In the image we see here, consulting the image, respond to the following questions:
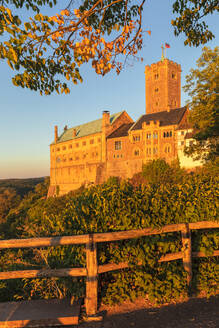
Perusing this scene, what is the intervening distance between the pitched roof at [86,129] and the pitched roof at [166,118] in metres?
9.26

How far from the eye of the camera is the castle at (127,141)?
162ft

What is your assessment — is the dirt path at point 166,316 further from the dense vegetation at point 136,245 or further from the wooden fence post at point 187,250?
the wooden fence post at point 187,250

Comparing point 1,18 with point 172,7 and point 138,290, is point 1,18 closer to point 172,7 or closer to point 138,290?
point 172,7

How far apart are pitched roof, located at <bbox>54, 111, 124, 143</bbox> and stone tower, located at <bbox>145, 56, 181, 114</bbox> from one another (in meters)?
16.6

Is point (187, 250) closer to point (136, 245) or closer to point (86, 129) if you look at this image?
point (136, 245)

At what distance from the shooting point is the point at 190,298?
5.28 meters

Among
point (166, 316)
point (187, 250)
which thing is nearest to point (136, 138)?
point (187, 250)

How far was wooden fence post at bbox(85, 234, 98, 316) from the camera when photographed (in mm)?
4719

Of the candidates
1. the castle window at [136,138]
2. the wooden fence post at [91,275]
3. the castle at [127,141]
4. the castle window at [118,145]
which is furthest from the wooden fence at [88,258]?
the castle window at [118,145]

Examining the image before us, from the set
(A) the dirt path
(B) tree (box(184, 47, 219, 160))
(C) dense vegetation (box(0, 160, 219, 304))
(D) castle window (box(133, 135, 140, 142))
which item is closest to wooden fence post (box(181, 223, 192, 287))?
(C) dense vegetation (box(0, 160, 219, 304))

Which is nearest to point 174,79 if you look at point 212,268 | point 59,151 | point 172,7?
point 59,151

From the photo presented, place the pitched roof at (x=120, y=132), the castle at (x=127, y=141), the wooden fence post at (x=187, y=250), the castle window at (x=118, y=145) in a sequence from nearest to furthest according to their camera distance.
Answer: the wooden fence post at (x=187, y=250), the castle at (x=127, y=141), the castle window at (x=118, y=145), the pitched roof at (x=120, y=132)

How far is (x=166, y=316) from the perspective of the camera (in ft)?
15.0

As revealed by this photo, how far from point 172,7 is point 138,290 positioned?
8.85m
